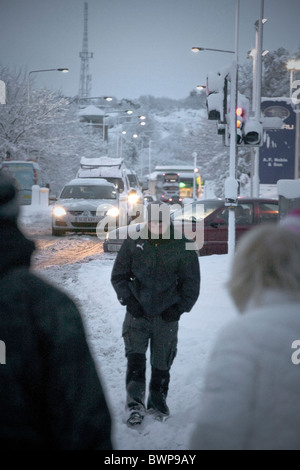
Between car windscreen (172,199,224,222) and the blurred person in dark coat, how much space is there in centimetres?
1074

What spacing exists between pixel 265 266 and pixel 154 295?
272cm

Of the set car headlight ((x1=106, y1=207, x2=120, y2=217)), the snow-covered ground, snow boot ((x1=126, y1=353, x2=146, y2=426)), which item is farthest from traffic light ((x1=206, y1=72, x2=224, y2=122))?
car headlight ((x1=106, y1=207, x2=120, y2=217))

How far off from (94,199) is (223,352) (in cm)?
1749

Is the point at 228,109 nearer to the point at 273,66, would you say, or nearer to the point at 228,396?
the point at 228,396

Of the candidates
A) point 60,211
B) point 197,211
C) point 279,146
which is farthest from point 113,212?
point 279,146

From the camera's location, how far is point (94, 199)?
18.9 meters

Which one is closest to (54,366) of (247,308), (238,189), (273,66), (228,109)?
(247,308)

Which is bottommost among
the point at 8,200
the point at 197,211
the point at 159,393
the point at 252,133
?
the point at 159,393

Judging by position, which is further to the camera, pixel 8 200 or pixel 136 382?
pixel 136 382

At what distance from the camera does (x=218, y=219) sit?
1223 cm

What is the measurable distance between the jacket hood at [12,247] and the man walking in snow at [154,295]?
9.11 feet

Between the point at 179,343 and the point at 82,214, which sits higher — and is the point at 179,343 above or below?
below

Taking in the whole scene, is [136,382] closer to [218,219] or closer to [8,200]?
[8,200]

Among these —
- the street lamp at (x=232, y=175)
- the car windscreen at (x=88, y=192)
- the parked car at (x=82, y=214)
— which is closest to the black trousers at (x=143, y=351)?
the street lamp at (x=232, y=175)
